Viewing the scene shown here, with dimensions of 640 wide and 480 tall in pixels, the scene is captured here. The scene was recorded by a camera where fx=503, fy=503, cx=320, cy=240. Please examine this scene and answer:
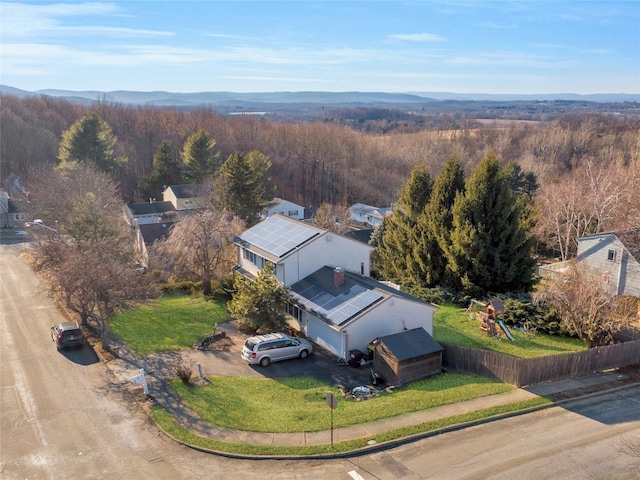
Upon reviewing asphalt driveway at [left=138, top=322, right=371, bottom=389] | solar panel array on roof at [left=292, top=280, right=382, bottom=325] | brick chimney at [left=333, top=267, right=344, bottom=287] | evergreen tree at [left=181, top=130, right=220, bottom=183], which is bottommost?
asphalt driveway at [left=138, top=322, right=371, bottom=389]

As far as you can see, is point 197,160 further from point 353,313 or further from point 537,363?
point 537,363

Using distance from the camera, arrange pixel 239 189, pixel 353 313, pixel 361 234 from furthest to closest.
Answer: pixel 361 234, pixel 239 189, pixel 353 313

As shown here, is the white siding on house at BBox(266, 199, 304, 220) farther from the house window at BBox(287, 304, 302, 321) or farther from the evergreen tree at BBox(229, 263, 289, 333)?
Answer: the evergreen tree at BBox(229, 263, 289, 333)

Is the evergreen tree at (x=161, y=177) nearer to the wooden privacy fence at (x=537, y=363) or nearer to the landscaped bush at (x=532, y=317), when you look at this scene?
the landscaped bush at (x=532, y=317)

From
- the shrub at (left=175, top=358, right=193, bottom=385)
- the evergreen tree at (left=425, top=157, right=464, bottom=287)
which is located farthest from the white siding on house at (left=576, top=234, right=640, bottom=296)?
the shrub at (left=175, top=358, right=193, bottom=385)

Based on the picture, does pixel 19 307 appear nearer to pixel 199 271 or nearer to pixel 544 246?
pixel 199 271

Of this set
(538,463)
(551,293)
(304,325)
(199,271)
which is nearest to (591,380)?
(551,293)

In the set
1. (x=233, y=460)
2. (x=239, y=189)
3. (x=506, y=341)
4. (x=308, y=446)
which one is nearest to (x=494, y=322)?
(x=506, y=341)
